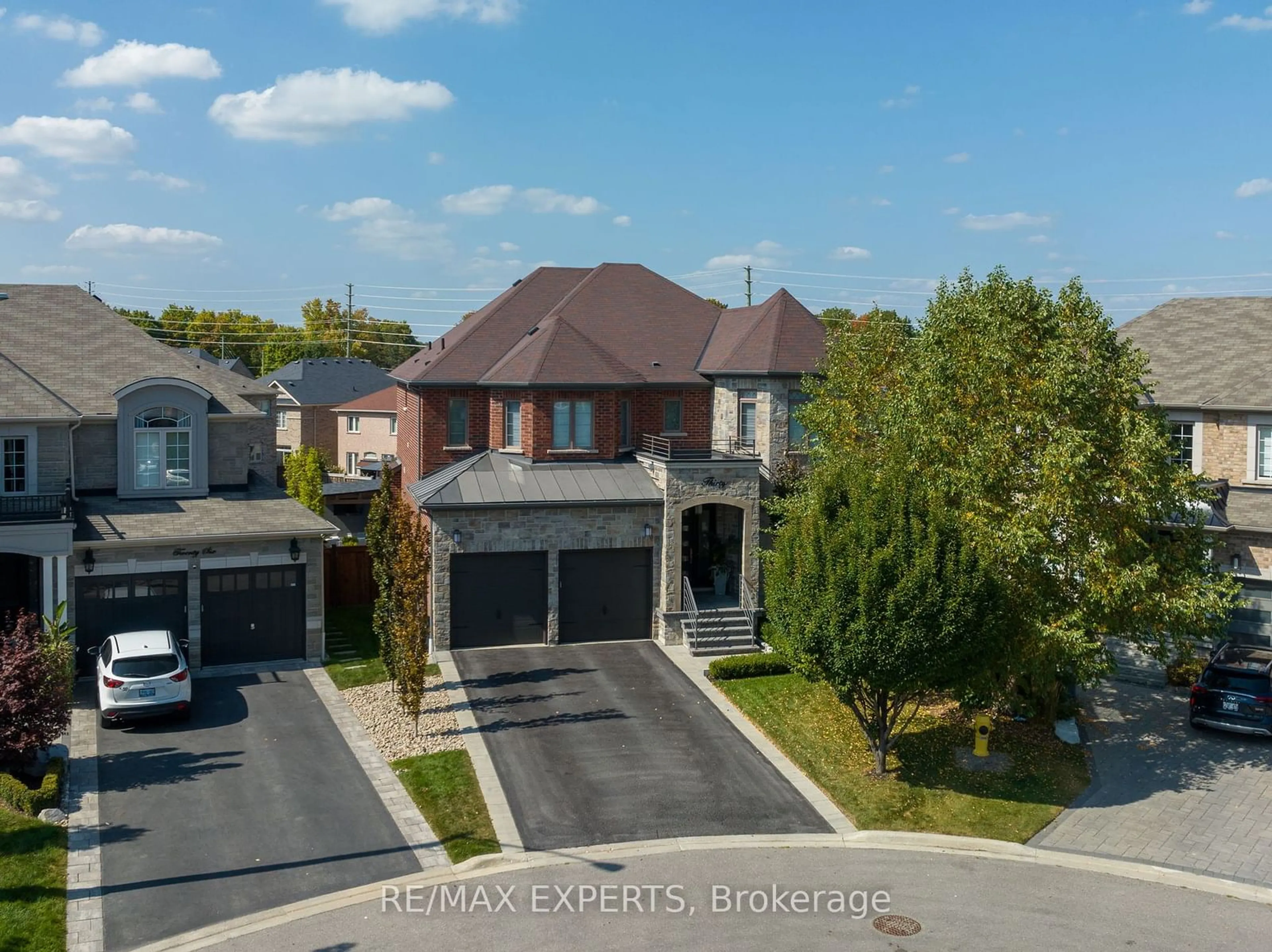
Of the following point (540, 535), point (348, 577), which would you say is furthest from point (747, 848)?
point (348, 577)

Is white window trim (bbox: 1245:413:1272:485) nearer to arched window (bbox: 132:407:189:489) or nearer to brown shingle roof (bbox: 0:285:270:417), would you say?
brown shingle roof (bbox: 0:285:270:417)

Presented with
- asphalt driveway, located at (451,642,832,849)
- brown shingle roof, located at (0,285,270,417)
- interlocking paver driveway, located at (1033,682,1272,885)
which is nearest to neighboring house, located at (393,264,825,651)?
asphalt driveway, located at (451,642,832,849)

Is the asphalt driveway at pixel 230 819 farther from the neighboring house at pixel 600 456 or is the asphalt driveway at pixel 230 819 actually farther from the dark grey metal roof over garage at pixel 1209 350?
the dark grey metal roof over garage at pixel 1209 350

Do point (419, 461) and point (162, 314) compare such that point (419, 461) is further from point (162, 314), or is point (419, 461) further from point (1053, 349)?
point (162, 314)

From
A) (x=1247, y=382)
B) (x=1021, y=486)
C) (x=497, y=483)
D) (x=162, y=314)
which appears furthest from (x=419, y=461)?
(x=162, y=314)

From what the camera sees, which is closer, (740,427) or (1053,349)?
(1053,349)

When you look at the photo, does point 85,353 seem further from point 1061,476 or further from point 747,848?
point 1061,476
